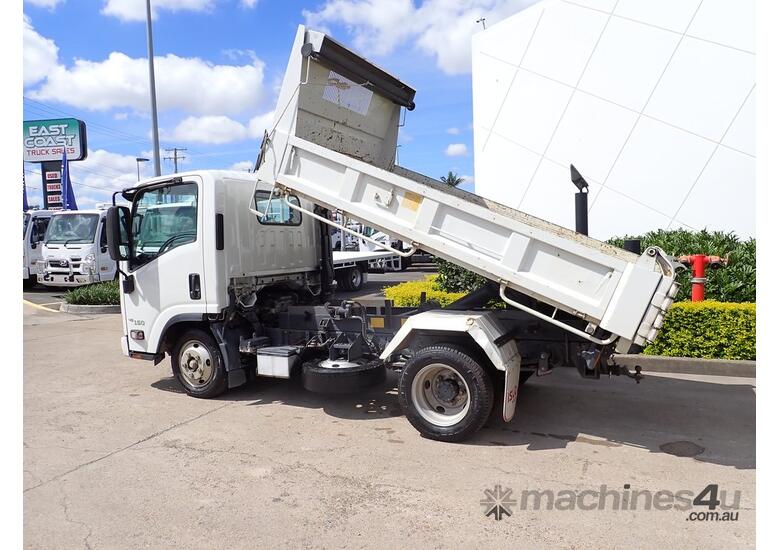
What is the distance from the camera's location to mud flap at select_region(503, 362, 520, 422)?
15.7 feet

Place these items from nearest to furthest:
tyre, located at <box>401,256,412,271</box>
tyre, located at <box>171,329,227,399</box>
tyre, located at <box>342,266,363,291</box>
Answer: tyre, located at <box>171,329,227,399</box>, tyre, located at <box>342,266,363,291</box>, tyre, located at <box>401,256,412,271</box>

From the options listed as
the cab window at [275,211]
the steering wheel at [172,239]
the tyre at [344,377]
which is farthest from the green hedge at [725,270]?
the steering wheel at [172,239]

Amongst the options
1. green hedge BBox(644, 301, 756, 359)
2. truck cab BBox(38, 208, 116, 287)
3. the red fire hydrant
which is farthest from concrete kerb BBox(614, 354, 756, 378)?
truck cab BBox(38, 208, 116, 287)

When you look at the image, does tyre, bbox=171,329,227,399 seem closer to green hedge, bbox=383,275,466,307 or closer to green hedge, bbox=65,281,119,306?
green hedge, bbox=383,275,466,307

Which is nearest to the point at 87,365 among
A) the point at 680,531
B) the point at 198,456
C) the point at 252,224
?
the point at 252,224

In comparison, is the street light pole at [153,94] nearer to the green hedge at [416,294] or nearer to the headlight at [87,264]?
the headlight at [87,264]

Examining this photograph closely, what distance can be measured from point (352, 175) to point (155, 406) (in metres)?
3.43

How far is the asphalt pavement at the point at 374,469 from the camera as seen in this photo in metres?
3.52

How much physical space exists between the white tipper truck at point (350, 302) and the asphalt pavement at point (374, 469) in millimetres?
458

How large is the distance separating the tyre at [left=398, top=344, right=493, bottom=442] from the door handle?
8.12 feet

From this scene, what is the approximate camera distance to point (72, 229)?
1656 cm

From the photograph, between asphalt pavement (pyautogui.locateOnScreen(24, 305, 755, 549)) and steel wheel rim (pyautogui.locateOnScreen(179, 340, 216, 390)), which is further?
steel wheel rim (pyautogui.locateOnScreen(179, 340, 216, 390))

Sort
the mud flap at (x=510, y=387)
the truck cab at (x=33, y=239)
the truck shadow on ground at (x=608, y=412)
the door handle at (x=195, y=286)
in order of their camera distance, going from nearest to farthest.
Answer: the mud flap at (x=510, y=387)
the truck shadow on ground at (x=608, y=412)
the door handle at (x=195, y=286)
the truck cab at (x=33, y=239)

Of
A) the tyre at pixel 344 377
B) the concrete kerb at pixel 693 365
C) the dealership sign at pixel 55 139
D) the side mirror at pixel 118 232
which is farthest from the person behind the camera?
the dealership sign at pixel 55 139
